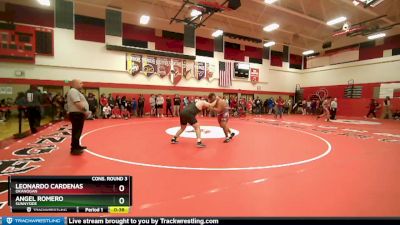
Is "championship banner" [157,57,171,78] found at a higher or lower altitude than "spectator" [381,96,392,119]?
higher

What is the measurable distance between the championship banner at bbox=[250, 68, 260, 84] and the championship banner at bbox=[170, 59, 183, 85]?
7.43 metres

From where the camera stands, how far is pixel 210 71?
19.0m

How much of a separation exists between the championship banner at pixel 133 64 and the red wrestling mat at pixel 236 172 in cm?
1042

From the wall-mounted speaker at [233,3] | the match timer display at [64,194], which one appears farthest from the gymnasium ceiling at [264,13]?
the match timer display at [64,194]

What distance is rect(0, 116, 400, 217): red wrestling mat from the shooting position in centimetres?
244

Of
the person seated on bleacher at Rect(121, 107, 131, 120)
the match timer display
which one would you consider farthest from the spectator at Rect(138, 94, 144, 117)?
the match timer display

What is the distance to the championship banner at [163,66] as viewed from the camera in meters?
16.7

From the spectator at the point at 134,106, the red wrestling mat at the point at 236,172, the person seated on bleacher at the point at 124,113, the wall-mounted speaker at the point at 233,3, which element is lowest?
the red wrestling mat at the point at 236,172

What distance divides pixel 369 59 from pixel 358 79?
1.82m

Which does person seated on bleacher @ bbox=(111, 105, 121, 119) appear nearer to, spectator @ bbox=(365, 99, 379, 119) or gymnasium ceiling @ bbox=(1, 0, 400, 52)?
gymnasium ceiling @ bbox=(1, 0, 400, 52)

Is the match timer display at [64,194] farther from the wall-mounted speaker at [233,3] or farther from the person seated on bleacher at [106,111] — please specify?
the person seated on bleacher at [106,111]

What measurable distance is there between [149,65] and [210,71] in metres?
5.38

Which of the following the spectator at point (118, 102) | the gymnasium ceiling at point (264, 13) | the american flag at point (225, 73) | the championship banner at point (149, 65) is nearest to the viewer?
the gymnasium ceiling at point (264, 13)

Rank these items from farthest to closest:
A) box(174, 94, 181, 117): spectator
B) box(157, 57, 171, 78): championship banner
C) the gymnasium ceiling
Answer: box(157, 57, 171, 78): championship banner < box(174, 94, 181, 117): spectator < the gymnasium ceiling
